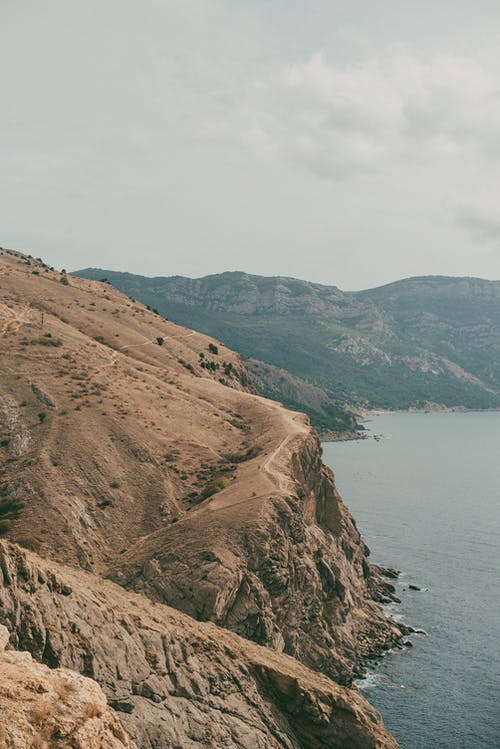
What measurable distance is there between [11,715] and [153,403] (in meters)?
98.6

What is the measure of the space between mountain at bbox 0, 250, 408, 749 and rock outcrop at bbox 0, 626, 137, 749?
102 mm

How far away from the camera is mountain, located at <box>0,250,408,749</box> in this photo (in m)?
46.0

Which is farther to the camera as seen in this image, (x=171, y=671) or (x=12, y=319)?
(x=12, y=319)

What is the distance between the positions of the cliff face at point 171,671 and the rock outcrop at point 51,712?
975 inches

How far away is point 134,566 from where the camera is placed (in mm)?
73000

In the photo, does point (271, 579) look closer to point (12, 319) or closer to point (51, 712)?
point (51, 712)

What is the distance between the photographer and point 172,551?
73.4 m

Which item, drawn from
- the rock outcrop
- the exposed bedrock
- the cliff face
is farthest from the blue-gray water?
the rock outcrop

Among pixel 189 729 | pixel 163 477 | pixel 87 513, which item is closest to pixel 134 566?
pixel 87 513

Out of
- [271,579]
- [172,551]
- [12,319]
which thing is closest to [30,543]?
[172,551]

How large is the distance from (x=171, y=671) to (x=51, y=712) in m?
37.6

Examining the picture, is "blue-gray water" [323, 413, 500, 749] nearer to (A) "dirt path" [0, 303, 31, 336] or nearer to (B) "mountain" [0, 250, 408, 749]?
(B) "mountain" [0, 250, 408, 749]

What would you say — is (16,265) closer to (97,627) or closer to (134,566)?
(134,566)

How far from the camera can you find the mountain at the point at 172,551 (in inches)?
1810
